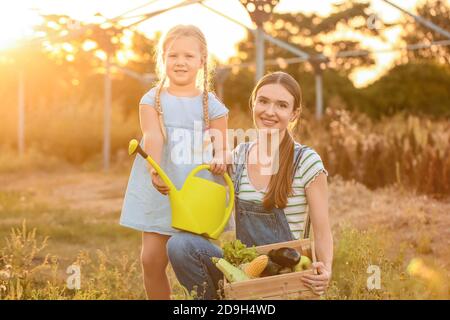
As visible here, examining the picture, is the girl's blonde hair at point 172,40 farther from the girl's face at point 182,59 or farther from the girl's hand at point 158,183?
the girl's hand at point 158,183

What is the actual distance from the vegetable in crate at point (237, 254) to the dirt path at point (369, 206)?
6.91 ft

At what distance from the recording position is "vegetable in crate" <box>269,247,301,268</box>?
8.38ft

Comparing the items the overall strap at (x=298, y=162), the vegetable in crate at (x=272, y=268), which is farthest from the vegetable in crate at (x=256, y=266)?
the overall strap at (x=298, y=162)

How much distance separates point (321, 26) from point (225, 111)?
69.2ft

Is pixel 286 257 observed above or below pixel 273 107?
below

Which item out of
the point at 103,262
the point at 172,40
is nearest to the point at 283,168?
the point at 172,40

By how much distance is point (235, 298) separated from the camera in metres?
2.48

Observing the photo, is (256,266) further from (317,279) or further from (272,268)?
(317,279)

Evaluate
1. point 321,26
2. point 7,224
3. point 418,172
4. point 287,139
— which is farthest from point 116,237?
point 321,26

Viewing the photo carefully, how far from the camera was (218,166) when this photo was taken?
294 centimetres

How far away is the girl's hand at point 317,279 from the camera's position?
2506 millimetres

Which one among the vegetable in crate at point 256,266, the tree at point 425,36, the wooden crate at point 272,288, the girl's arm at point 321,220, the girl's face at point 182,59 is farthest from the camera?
the tree at point 425,36

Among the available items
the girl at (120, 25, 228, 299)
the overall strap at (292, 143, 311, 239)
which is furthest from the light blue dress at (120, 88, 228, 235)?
the overall strap at (292, 143, 311, 239)

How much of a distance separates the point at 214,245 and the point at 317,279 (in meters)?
0.50
